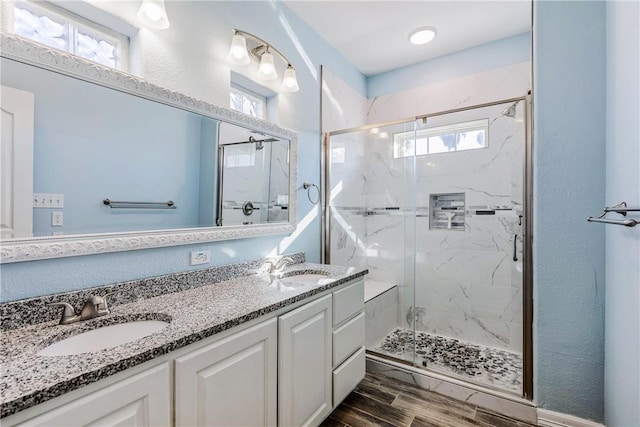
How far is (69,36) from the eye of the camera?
4.03ft

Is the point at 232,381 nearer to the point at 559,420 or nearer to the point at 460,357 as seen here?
the point at 559,420

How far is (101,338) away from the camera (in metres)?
1.10

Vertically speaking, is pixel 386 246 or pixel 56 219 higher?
pixel 56 219

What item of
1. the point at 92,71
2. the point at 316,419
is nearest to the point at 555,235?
the point at 316,419

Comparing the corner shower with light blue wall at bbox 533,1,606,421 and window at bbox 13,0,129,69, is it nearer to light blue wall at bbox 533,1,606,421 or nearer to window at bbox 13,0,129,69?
light blue wall at bbox 533,1,606,421

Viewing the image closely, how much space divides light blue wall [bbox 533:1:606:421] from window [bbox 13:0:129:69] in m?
2.24

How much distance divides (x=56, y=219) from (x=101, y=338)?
49 cm

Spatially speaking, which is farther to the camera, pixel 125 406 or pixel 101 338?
pixel 101 338

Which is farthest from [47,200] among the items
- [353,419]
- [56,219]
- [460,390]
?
[460,390]

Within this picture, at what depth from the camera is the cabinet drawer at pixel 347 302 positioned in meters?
1.75

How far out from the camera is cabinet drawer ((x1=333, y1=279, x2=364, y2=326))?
175 cm

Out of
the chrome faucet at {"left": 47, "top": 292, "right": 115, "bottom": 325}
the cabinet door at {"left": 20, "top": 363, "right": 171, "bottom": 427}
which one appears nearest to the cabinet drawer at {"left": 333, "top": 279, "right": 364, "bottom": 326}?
the cabinet door at {"left": 20, "top": 363, "right": 171, "bottom": 427}

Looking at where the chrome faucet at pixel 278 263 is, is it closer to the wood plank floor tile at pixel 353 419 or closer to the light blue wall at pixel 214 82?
the light blue wall at pixel 214 82

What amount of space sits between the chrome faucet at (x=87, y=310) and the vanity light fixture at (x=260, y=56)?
150cm
